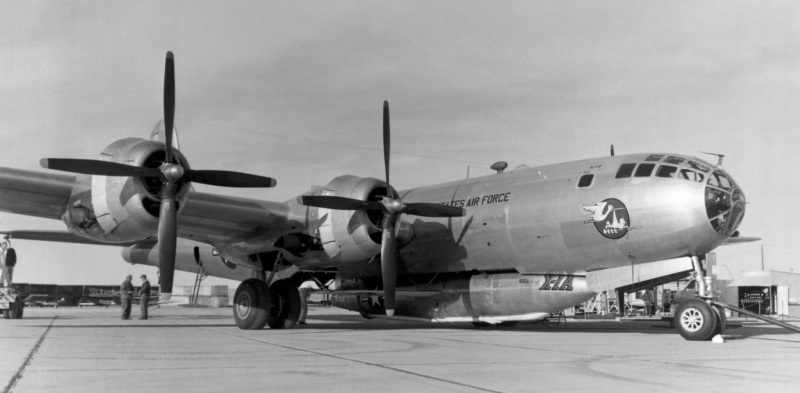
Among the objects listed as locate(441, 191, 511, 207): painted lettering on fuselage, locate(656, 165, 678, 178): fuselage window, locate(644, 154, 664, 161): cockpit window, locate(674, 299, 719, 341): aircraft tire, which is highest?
locate(644, 154, 664, 161): cockpit window

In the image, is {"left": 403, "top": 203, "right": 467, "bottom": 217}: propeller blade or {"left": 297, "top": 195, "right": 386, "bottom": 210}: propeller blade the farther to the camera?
{"left": 403, "top": 203, "right": 467, "bottom": 217}: propeller blade

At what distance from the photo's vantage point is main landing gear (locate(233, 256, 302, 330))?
1612cm

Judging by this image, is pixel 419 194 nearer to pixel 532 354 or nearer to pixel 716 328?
pixel 716 328

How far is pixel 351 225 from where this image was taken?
15359mm

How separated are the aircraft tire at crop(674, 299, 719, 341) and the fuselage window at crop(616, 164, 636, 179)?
8.79 feet

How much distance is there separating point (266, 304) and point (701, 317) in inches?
364

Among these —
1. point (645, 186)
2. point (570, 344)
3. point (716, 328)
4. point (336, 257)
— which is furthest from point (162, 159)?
point (716, 328)

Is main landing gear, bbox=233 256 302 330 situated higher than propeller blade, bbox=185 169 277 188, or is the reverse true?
propeller blade, bbox=185 169 277 188

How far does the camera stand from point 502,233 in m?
15.4

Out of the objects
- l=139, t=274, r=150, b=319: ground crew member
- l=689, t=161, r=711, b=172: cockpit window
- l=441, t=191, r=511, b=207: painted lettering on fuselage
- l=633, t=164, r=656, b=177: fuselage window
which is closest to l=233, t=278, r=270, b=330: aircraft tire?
l=441, t=191, r=511, b=207: painted lettering on fuselage

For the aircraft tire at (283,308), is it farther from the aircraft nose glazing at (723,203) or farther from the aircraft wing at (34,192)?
the aircraft nose glazing at (723,203)

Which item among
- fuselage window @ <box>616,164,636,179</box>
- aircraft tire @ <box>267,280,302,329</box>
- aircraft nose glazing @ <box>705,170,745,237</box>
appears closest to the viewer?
aircraft nose glazing @ <box>705,170,745,237</box>

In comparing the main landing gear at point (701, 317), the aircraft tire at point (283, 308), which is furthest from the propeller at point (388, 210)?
the main landing gear at point (701, 317)

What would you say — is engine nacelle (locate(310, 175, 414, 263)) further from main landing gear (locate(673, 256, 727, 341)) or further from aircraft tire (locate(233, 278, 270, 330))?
main landing gear (locate(673, 256, 727, 341))
